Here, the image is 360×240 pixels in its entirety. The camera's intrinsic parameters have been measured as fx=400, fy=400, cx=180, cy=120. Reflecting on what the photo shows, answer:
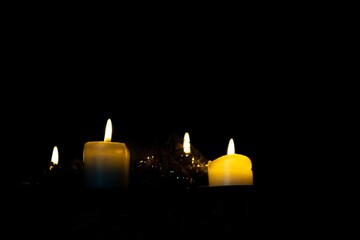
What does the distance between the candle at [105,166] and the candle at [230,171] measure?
205 mm

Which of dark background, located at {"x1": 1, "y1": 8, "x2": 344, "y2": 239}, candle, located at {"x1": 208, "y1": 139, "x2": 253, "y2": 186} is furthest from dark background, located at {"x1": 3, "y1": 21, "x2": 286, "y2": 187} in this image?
candle, located at {"x1": 208, "y1": 139, "x2": 253, "y2": 186}

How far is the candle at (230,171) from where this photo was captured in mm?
803

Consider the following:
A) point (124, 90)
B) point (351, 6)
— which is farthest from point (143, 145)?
point (351, 6)

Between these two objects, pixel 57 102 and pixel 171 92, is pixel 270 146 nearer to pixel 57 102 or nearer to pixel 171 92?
pixel 171 92

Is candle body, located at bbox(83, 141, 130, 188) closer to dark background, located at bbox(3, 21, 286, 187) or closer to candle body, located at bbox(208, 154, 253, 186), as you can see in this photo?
candle body, located at bbox(208, 154, 253, 186)

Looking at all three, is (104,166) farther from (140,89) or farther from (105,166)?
(140,89)

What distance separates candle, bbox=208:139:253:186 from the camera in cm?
80

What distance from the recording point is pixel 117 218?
0.99 metres

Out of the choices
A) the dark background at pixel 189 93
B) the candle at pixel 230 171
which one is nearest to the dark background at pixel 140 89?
the dark background at pixel 189 93

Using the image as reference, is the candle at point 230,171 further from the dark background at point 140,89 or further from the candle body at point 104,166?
the dark background at point 140,89

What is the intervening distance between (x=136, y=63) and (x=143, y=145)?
244mm

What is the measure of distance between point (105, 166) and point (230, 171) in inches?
10.3

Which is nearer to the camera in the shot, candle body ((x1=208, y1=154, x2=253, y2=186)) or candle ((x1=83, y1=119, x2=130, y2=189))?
candle ((x1=83, y1=119, x2=130, y2=189))

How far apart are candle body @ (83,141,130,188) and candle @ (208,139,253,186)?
0.21 metres
